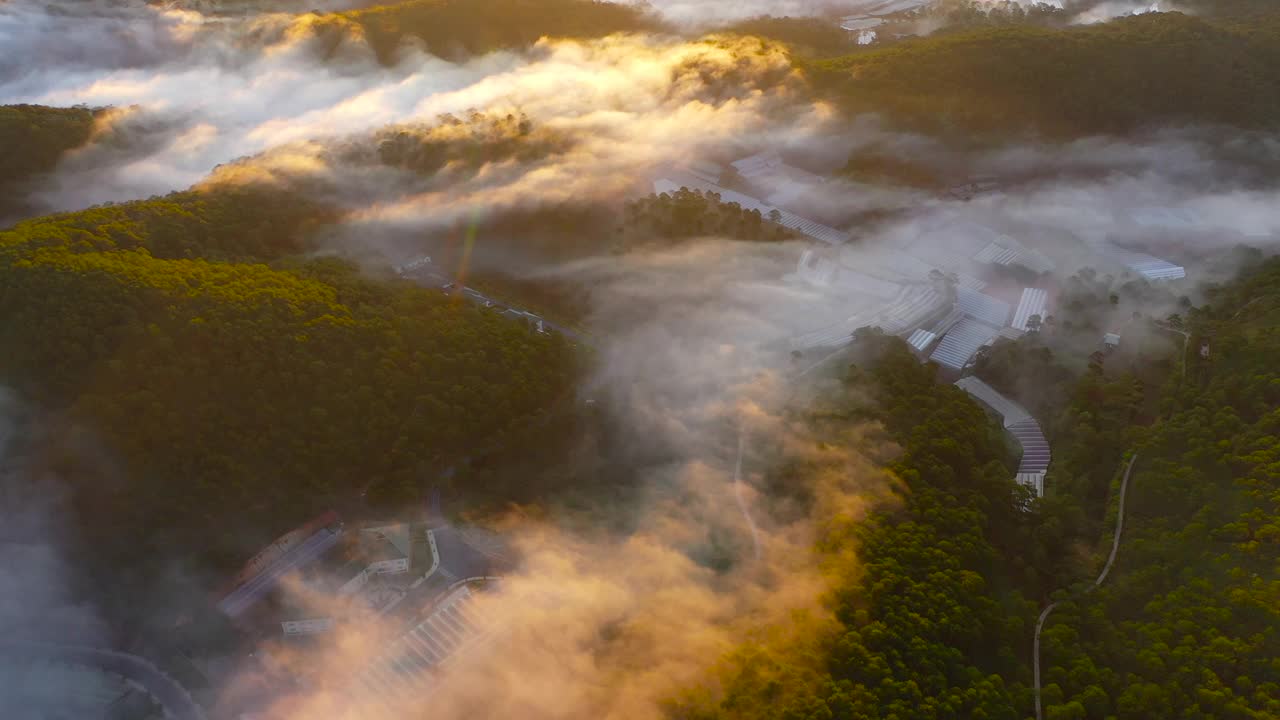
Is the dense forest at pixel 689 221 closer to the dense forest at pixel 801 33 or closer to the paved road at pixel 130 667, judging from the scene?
the dense forest at pixel 801 33

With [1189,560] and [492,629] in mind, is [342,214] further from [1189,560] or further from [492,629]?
[1189,560]

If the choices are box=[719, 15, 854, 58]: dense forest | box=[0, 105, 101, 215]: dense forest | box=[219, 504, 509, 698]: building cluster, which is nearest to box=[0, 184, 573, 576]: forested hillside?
box=[219, 504, 509, 698]: building cluster

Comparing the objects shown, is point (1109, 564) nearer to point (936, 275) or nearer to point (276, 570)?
point (936, 275)

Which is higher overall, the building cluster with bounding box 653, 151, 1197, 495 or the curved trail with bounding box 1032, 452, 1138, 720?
the building cluster with bounding box 653, 151, 1197, 495

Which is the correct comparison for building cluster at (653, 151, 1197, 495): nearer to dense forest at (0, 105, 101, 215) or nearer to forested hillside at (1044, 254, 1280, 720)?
forested hillside at (1044, 254, 1280, 720)

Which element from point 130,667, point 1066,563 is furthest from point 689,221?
point 130,667

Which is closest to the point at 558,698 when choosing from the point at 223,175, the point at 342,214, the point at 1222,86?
the point at 342,214

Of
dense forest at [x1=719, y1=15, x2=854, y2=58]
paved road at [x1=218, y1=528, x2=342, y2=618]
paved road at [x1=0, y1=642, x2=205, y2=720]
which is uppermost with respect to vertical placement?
dense forest at [x1=719, y1=15, x2=854, y2=58]

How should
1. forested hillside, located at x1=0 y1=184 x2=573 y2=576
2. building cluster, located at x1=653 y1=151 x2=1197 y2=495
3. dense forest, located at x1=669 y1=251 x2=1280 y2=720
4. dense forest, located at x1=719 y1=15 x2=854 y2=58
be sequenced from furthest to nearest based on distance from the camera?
dense forest, located at x1=719 y1=15 x2=854 y2=58 → building cluster, located at x1=653 y1=151 x2=1197 y2=495 → forested hillside, located at x1=0 y1=184 x2=573 y2=576 → dense forest, located at x1=669 y1=251 x2=1280 y2=720
